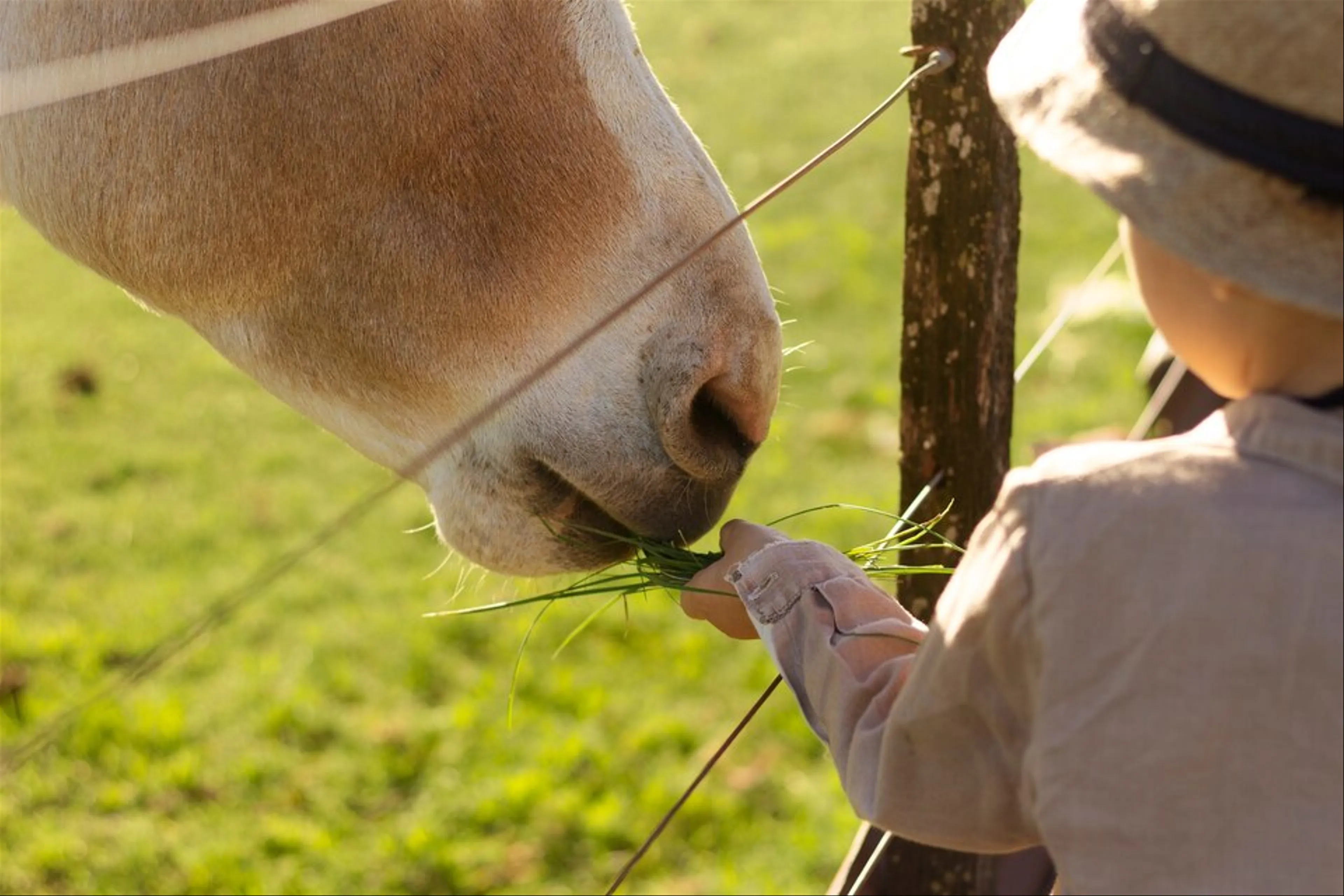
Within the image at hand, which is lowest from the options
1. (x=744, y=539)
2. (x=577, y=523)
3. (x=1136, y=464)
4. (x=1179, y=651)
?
(x=577, y=523)

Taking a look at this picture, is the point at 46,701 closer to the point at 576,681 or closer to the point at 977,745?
the point at 576,681

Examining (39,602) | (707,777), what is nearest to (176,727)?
(39,602)

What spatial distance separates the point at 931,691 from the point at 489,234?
1.08 m

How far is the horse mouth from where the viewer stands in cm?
203

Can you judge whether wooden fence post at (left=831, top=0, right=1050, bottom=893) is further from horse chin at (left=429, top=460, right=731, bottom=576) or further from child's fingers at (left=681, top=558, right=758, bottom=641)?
child's fingers at (left=681, top=558, right=758, bottom=641)

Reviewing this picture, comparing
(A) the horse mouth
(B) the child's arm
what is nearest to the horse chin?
(A) the horse mouth

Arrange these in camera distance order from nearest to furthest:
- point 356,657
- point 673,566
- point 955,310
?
point 673,566
point 955,310
point 356,657

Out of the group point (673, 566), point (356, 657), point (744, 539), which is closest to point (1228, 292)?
point (744, 539)

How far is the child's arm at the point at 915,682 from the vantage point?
3.67ft

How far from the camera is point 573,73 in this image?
200cm

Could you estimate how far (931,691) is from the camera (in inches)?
45.3

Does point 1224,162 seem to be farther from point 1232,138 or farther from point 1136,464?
point 1136,464

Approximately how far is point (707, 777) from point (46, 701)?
2.16m

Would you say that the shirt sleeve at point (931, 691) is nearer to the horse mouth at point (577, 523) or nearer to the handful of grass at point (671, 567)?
the handful of grass at point (671, 567)
